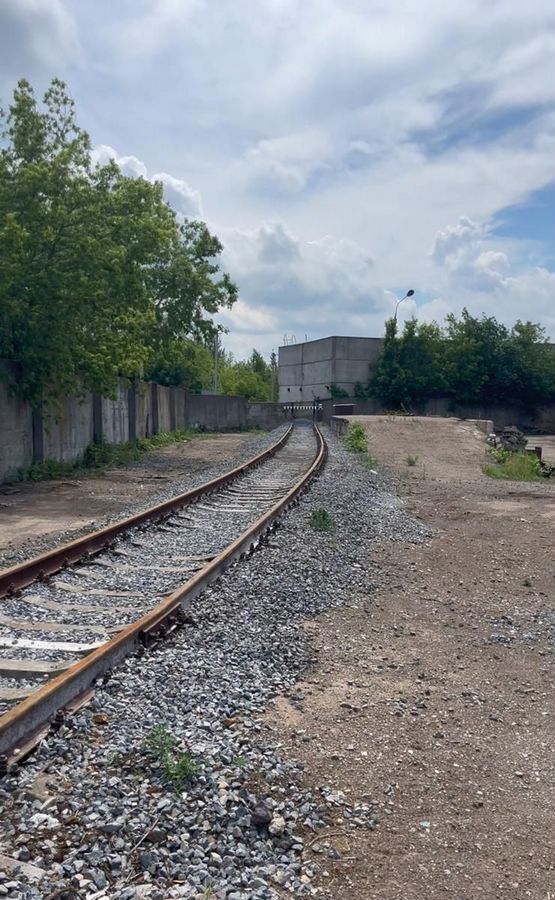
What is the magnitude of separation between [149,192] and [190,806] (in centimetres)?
1832

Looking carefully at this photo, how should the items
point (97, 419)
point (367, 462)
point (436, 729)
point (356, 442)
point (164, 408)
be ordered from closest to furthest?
point (436, 729)
point (97, 419)
point (367, 462)
point (356, 442)
point (164, 408)

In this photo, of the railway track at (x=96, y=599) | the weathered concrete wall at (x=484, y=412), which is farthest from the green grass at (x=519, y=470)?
the weathered concrete wall at (x=484, y=412)

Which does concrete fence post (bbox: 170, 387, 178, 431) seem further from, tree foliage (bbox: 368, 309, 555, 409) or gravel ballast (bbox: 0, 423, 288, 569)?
tree foliage (bbox: 368, 309, 555, 409)

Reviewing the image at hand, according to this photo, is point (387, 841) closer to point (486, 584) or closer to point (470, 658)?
point (470, 658)

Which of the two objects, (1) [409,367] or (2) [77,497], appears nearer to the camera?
(2) [77,497]

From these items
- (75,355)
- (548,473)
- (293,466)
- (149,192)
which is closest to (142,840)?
(75,355)

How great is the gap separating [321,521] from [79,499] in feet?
18.5

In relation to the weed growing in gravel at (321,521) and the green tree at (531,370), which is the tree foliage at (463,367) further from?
the weed growing in gravel at (321,521)

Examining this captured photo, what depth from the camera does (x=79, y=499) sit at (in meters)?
14.1

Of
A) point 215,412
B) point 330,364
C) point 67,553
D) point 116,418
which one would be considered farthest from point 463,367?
point 67,553

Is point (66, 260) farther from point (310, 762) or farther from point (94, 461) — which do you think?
point (310, 762)

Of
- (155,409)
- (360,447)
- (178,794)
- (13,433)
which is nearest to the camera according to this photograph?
(178,794)

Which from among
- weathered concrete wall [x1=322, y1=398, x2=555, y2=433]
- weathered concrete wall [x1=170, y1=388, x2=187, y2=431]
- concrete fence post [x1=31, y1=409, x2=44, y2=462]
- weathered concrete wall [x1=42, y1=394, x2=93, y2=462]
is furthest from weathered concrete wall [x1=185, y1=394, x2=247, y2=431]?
concrete fence post [x1=31, y1=409, x2=44, y2=462]

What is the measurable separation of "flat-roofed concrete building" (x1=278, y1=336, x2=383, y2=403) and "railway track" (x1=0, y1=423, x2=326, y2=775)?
5831 centimetres
